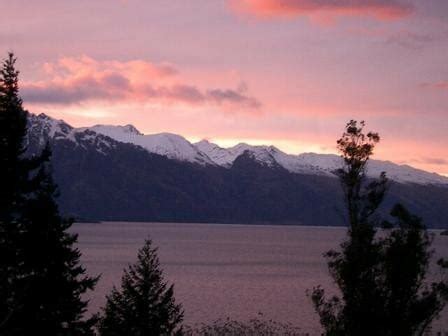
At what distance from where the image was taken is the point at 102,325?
37.8m

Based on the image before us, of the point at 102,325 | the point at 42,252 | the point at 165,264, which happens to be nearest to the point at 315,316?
the point at 102,325

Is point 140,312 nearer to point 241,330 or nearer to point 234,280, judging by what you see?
point 241,330

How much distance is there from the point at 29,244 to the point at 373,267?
1451 cm

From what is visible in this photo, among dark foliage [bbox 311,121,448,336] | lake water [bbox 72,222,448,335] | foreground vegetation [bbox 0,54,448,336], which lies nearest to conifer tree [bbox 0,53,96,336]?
foreground vegetation [bbox 0,54,448,336]

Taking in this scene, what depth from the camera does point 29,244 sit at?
2653cm

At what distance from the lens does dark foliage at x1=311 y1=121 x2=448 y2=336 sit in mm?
29938

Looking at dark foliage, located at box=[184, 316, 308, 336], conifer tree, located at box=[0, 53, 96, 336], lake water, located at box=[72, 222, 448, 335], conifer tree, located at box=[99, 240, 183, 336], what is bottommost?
lake water, located at box=[72, 222, 448, 335]

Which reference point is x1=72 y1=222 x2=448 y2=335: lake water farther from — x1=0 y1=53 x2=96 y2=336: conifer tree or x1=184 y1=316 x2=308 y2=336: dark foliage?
x1=0 y1=53 x2=96 y2=336: conifer tree

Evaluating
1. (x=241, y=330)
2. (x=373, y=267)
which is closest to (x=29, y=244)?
(x=373, y=267)

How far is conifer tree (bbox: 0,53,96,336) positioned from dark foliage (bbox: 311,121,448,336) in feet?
35.3

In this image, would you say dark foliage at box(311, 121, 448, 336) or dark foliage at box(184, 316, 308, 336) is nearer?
dark foliage at box(311, 121, 448, 336)

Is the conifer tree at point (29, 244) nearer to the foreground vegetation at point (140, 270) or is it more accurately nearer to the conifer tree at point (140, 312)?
the foreground vegetation at point (140, 270)

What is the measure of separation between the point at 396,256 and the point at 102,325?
16006 millimetres

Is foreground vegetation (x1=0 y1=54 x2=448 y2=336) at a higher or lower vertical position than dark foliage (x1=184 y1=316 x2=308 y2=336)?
higher
